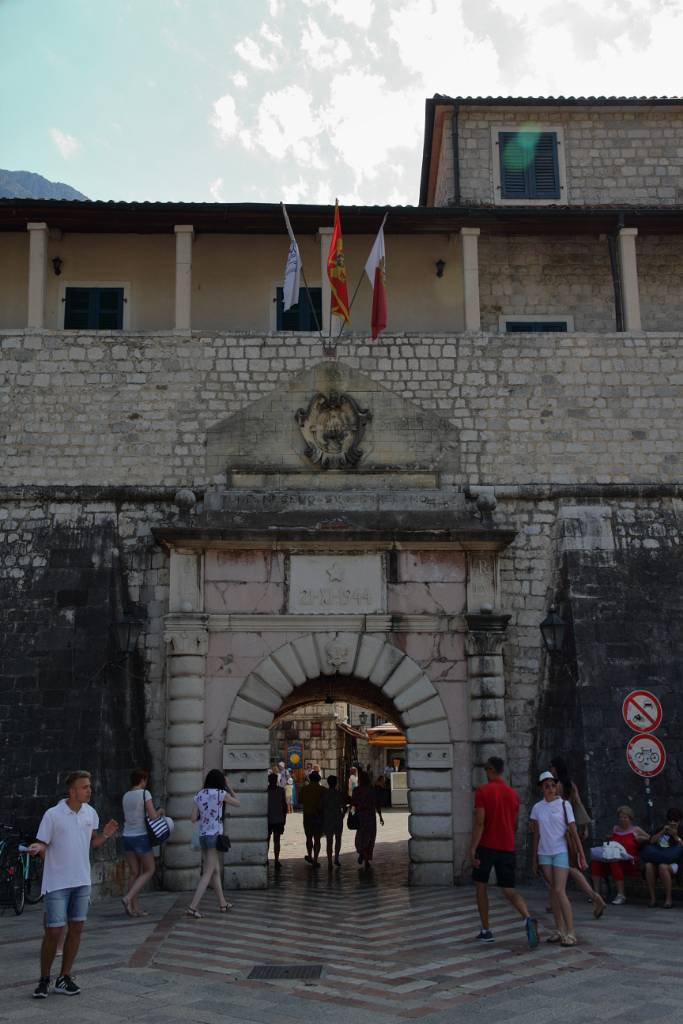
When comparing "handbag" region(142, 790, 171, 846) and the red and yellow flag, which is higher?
the red and yellow flag

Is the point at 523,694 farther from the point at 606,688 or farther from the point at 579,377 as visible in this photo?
the point at 579,377

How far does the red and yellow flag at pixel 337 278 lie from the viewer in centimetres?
1438

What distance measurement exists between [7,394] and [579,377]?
320 inches

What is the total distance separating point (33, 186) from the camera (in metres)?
143

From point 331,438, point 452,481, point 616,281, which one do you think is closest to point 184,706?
point 331,438

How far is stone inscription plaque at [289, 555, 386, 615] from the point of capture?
1359 centimetres

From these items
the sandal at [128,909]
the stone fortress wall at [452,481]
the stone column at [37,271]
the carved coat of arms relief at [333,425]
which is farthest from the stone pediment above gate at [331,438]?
the sandal at [128,909]

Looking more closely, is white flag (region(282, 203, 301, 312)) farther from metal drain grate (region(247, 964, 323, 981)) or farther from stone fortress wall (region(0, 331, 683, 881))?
metal drain grate (region(247, 964, 323, 981))

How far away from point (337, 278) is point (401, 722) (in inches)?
242

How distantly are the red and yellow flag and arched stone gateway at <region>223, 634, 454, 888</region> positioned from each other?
14.9 ft

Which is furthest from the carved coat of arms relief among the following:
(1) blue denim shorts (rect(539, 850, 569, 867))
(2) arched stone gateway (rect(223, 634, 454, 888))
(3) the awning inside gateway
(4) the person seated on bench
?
(3) the awning inside gateway

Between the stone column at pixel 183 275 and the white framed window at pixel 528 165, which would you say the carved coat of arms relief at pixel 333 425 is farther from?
the white framed window at pixel 528 165

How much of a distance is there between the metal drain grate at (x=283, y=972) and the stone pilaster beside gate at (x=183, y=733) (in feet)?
16.0

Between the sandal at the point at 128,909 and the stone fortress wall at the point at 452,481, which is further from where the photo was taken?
the stone fortress wall at the point at 452,481
